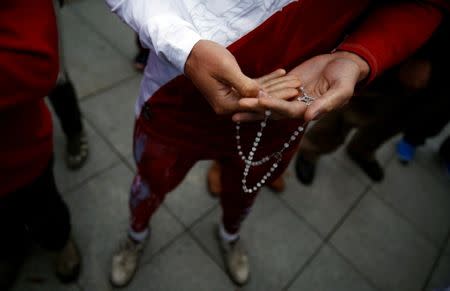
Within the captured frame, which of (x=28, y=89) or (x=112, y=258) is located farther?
(x=112, y=258)

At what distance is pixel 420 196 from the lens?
2.83m

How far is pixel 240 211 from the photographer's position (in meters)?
1.65

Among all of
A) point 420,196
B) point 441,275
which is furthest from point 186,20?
point 420,196

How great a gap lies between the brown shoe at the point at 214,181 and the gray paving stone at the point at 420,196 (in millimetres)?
1459

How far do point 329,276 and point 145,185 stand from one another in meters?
1.47

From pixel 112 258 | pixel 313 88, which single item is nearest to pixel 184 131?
pixel 313 88

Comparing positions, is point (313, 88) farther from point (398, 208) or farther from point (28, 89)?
point (398, 208)

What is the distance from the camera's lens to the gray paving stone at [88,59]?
2.87 meters

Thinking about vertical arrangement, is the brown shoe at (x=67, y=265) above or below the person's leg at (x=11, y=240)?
below

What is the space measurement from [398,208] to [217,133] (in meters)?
2.19

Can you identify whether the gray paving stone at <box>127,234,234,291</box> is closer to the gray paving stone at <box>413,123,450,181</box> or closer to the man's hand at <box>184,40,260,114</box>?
the man's hand at <box>184,40,260,114</box>

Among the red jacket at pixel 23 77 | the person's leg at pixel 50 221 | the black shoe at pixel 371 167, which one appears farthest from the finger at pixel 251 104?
the black shoe at pixel 371 167

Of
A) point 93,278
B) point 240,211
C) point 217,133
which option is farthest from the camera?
point 93,278

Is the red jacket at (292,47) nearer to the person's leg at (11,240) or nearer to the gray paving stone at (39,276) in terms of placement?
the person's leg at (11,240)
